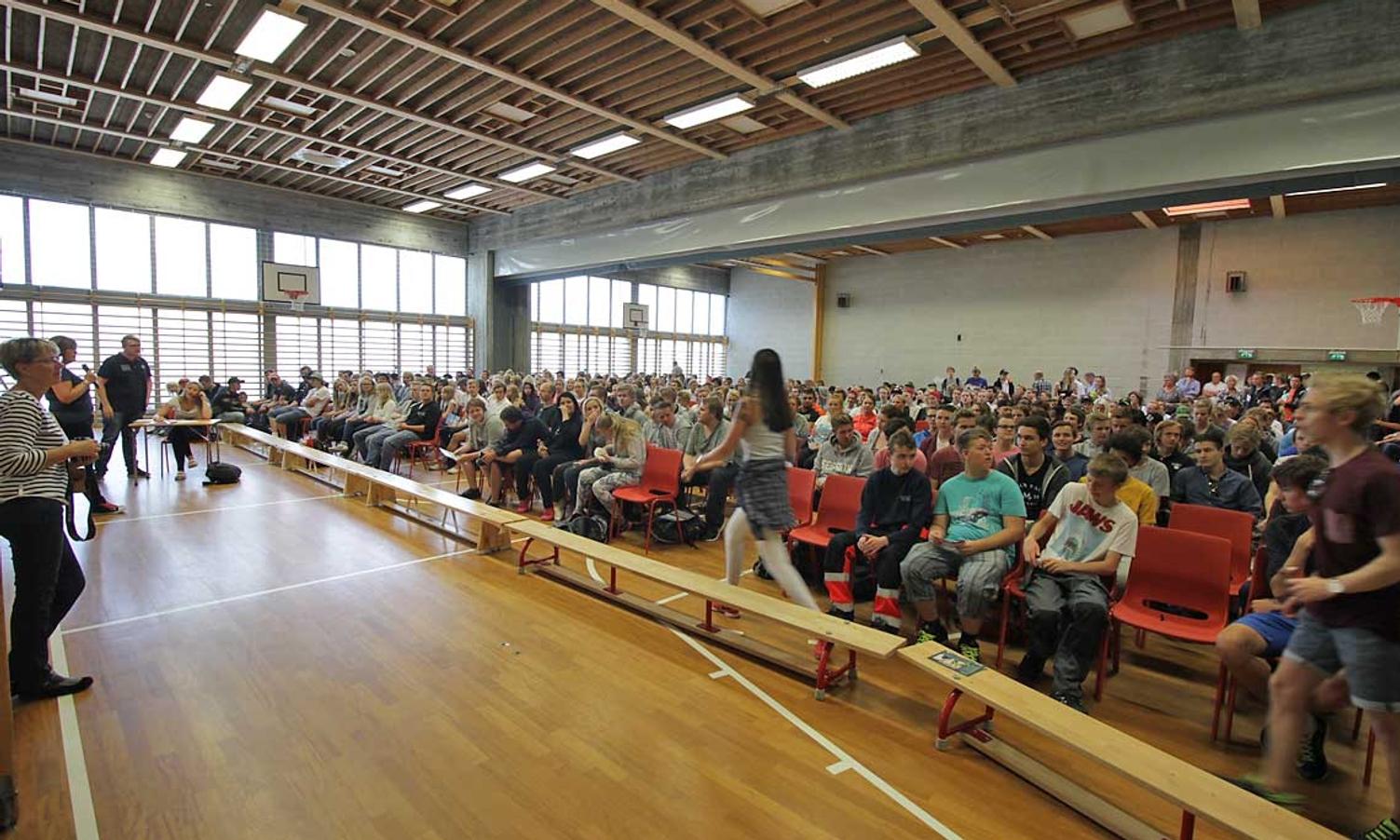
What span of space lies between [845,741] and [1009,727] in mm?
747

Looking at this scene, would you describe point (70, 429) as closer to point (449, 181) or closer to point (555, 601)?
point (555, 601)

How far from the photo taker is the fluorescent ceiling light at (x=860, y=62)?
18.9ft

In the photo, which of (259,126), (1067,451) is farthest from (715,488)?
(259,126)

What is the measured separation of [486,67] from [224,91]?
3.66 m

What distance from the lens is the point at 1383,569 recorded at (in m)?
1.83

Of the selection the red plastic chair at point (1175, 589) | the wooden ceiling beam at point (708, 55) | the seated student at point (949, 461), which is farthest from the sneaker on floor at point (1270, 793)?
the wooden ceiling beam at point (708, 55)

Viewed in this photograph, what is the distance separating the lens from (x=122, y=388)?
684 cm

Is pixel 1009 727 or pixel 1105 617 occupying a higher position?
pixel 1105 617

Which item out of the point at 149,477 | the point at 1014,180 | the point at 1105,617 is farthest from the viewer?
the point at 149,477

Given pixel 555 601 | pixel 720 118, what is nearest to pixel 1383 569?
pixel 555 601

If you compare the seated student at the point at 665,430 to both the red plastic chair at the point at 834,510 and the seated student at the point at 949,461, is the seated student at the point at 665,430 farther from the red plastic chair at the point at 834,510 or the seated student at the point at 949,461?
the seated student at the point at 949,461

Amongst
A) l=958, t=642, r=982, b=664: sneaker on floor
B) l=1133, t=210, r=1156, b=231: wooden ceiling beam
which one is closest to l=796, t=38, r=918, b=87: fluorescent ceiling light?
l=958, t=642, r=982, b=664: sneaker on floor

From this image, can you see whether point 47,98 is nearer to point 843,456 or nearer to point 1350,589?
point 843,456

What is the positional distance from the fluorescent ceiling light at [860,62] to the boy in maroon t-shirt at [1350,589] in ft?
16.0
